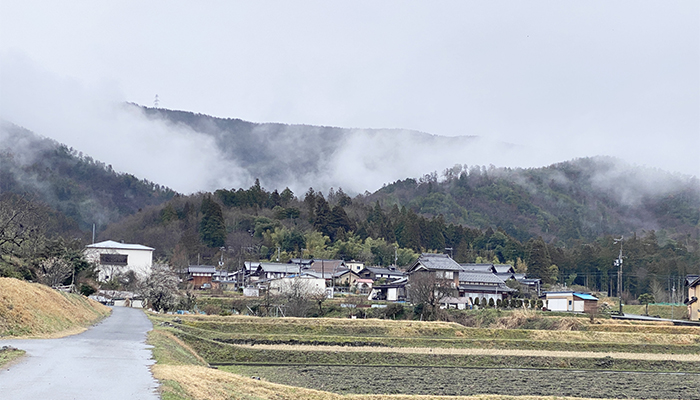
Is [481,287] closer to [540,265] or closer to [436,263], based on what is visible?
[436,263]

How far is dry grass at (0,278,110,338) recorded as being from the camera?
19277mm

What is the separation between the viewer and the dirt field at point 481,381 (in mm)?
18656

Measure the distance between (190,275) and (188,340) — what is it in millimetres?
54838

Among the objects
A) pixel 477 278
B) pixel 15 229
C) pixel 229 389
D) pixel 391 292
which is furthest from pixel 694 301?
pixel 15 229

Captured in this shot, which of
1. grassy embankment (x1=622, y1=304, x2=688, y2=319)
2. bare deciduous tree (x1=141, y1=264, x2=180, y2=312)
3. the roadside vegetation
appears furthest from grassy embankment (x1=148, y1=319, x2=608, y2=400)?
grassy embankment (x1=622, y1=304, x2=688, y2=319)

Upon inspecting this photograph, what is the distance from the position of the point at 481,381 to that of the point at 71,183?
425 feet

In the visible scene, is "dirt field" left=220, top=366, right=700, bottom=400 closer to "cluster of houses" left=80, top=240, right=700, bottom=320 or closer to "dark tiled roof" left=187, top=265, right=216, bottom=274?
"cluster of houses" left=80, top=240, right=700, bottom=320

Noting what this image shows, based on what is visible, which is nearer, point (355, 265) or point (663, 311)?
point (663, 311)

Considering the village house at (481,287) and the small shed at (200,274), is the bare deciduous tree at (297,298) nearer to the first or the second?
the village house at (481,287)

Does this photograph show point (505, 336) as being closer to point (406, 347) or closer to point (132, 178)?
point (406, 347)

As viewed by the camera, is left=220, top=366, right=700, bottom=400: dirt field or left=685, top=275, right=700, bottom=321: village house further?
left=685, top=275, right=700, bottom=321: village house

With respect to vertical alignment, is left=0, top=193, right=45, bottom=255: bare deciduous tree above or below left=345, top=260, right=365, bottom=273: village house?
above

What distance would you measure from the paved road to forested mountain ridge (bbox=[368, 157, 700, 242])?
121 m

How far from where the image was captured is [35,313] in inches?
832
